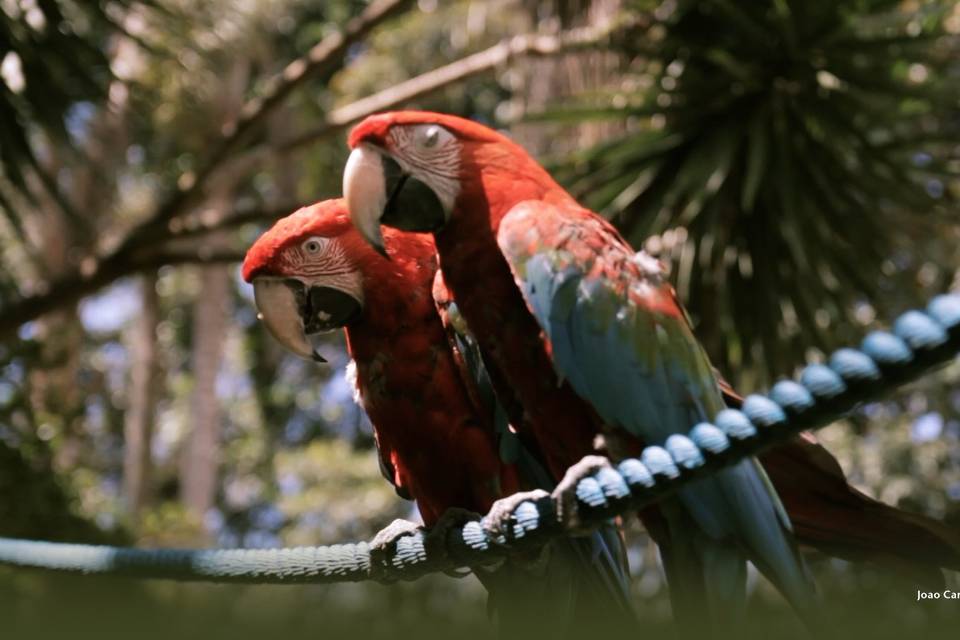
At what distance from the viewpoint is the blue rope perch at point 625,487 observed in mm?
1016

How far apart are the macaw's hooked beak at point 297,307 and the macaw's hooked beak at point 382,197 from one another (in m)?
0.21

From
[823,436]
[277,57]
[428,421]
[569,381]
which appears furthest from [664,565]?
[277,57]

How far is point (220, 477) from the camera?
1348 cm

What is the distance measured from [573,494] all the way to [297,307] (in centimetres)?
73

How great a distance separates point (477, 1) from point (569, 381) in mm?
5327

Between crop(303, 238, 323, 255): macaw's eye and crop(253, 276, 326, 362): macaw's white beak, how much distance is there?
7 centimetres

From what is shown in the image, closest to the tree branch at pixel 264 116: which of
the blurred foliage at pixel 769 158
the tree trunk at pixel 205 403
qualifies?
the blurred foliage at pixel 769 158

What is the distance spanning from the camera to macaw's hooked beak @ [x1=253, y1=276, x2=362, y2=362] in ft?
6.56

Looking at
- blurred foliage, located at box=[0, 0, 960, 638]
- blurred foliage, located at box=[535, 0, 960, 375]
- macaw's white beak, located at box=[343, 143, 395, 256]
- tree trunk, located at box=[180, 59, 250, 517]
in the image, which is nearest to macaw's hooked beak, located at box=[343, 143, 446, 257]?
macaw's white beak, located at box=[343, 143, 395, 256]

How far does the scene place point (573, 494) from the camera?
1.50m

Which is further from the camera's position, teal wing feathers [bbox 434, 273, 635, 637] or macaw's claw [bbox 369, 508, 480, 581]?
teal wing feathers [bbox 434, 273, 635, 637]

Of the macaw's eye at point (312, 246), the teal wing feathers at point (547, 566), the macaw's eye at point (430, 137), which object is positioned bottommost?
the teal wing feathers at point (547, 566)

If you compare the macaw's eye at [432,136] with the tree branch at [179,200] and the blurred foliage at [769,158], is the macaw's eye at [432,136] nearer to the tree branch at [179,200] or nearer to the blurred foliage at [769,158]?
the blurred foliage at [769,158]

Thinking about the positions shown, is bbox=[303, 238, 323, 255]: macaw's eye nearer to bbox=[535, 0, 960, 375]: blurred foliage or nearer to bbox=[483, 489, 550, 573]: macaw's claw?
bbox=[483, 489, 550, 573]: macaw's claw
